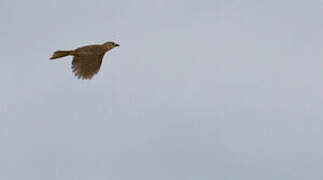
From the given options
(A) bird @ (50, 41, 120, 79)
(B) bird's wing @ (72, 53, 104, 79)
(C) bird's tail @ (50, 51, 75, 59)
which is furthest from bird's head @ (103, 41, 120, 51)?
(C) bird's tail @ (50, 51, 75, 59)

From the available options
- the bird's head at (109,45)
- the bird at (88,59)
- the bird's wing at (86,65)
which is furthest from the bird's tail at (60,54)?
the bird's head at (109,45)

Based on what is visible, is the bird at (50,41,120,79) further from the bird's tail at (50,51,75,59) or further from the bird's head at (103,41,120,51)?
the bird's tail at (50,51,75,59)

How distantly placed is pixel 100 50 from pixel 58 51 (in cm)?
108

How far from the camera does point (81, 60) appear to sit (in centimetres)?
2138

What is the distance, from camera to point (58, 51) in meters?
20.9

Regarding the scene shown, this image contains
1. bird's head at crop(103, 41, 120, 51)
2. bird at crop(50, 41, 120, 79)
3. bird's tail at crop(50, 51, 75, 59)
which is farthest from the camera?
bird's head at crop(103, 41, 120, 51)

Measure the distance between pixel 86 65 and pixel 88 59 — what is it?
0.16 meters

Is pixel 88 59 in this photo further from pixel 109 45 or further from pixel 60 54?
pixel 60 54

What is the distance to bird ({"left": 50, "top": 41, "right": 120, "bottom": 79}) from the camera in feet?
69.4

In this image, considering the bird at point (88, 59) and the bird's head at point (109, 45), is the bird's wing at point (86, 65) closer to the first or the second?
the bird at point (88, 59)

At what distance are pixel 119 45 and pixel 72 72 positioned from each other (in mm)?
1429

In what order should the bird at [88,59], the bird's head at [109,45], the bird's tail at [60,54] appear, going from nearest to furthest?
the bird's tail at [60,54] → the bird at [88,59] → the bird's head at [109,45]

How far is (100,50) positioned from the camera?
69.8 feet

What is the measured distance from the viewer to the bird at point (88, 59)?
2116 cm
